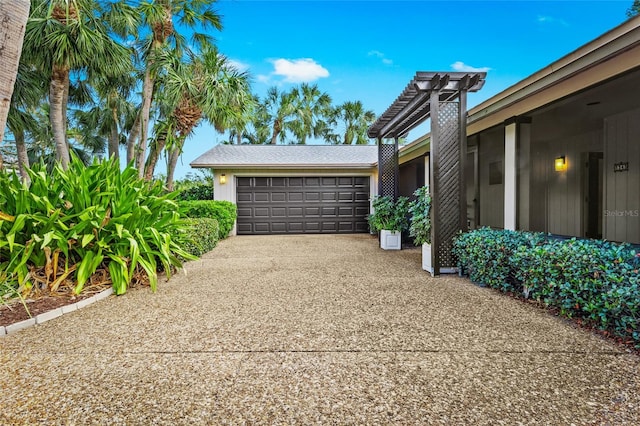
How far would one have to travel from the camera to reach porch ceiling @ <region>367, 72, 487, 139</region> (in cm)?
460

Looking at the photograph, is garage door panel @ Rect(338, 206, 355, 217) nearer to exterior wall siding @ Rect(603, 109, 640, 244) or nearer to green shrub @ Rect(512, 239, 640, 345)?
exterior wall siding @ Rect(603, 109, 640, 244)

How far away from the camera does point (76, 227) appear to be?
141 inches

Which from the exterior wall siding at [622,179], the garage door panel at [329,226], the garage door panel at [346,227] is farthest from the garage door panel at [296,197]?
the exterior wall siding at [622,179]

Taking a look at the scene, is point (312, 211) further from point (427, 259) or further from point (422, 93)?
point (422, 93)

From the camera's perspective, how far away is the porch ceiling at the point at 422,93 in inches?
181

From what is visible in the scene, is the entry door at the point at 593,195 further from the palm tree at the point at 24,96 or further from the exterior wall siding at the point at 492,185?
the palm tree at the point at 24,96

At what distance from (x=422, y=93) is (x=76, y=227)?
4.61 meters

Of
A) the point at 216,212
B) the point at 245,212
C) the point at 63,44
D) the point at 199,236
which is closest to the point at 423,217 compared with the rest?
the point at 199,236

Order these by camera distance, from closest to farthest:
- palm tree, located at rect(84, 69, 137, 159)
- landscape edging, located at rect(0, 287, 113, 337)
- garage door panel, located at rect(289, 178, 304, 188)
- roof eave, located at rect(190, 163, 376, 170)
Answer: landscape edging, located at rect(0, 287, 113, 337) → roof eave, located at rect(190, 163, 376, 170) → garage door panel, located at rect(289, 178, 304, 188) → palm tree, located at rect(84, 69, 137, 159)

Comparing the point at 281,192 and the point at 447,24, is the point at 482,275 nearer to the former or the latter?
the point at 281,192

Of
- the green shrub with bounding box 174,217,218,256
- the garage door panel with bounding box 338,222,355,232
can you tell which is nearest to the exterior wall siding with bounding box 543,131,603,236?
the garage door panel with bounding box 338,222,355,232

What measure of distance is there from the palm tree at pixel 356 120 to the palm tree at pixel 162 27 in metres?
11.2

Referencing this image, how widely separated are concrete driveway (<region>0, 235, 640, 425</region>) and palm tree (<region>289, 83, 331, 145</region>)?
1606 cm

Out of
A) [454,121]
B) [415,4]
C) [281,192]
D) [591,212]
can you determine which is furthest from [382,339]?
[415,4]
